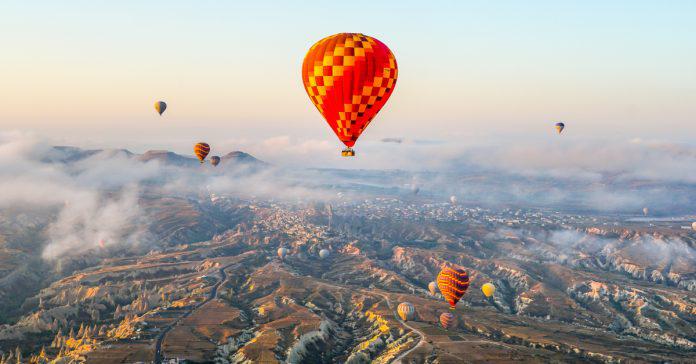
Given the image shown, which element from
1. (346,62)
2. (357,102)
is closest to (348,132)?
(357,102)

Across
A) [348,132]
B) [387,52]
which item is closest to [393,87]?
[387,52]

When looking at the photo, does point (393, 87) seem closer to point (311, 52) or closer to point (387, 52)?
point (387, 52)

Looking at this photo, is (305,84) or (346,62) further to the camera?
(305,84)

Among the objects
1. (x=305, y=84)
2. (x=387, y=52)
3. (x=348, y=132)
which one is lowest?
(x=348, y=132)

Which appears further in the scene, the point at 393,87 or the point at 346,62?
the point at 393,87

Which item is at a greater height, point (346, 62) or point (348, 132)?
point (346, 62)

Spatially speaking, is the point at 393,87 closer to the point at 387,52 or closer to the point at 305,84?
the point at 387,52
